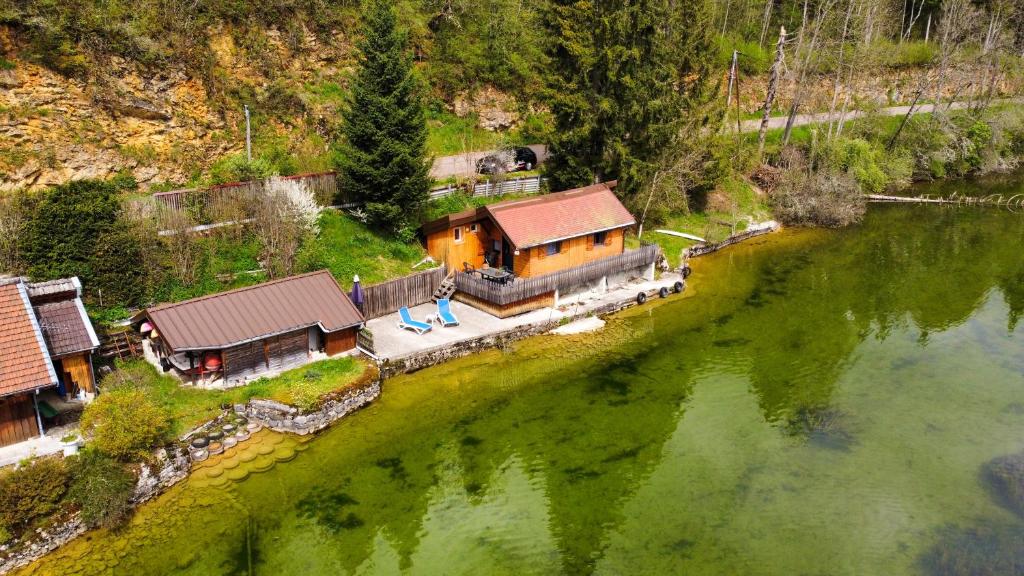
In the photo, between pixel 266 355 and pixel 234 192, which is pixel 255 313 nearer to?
pixel 266 355

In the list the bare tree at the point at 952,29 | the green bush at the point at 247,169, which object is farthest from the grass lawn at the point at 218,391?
the bare tree at the point at 952,29

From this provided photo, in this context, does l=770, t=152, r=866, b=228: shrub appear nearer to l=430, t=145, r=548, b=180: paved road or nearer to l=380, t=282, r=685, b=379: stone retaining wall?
l=430, t=145, r=548, b=180: paved road

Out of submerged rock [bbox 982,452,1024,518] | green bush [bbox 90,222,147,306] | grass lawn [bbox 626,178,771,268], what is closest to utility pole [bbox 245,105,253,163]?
green bush [bbox 90,222,147,306]

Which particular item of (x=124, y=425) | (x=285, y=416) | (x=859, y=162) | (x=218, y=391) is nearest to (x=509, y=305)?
(x=285, y=416)

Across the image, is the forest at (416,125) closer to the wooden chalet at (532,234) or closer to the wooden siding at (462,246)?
the wooden siding at (462,246)

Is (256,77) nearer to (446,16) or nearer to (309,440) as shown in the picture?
(446,16)

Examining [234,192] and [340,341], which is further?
[234,192]
